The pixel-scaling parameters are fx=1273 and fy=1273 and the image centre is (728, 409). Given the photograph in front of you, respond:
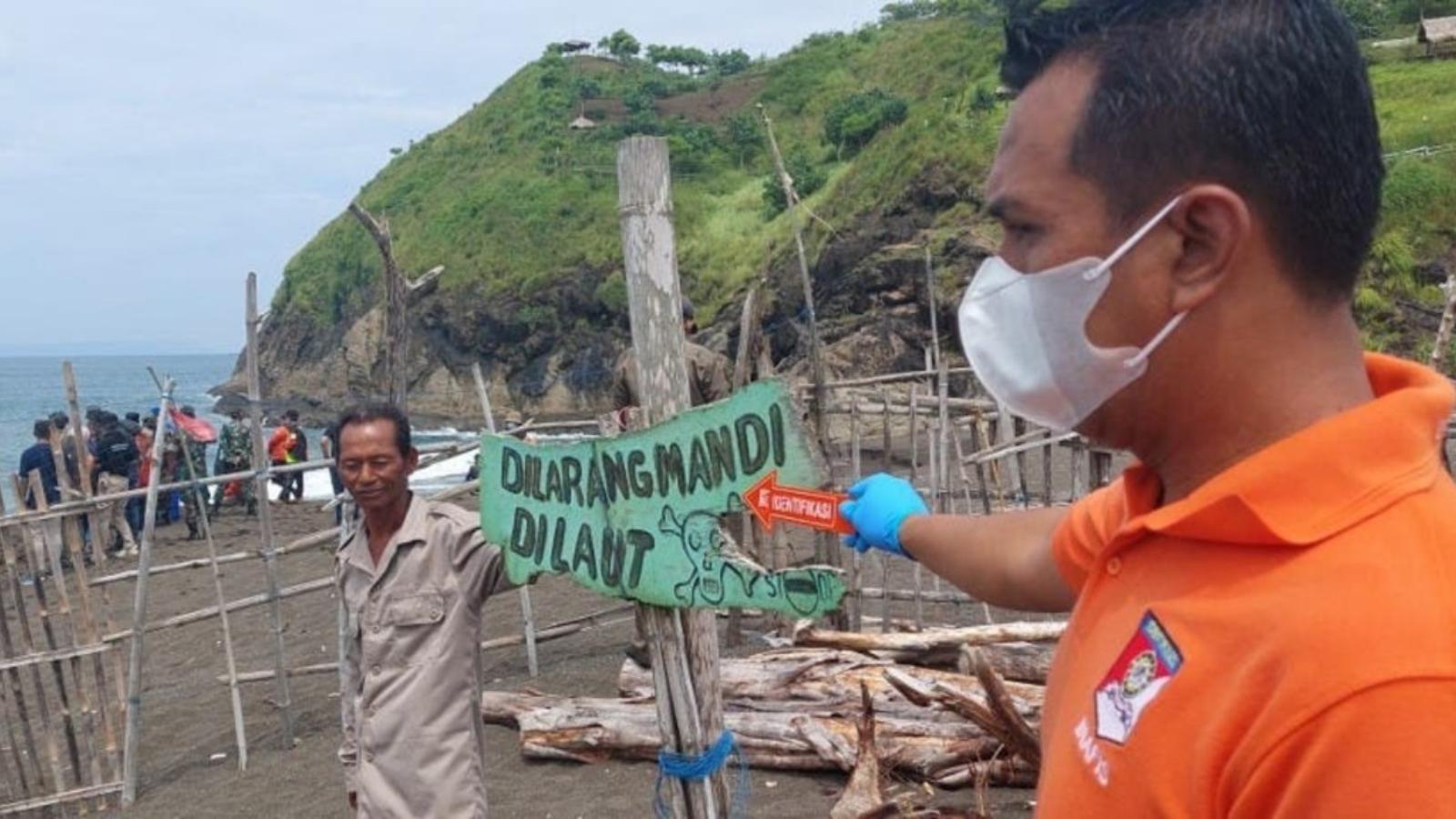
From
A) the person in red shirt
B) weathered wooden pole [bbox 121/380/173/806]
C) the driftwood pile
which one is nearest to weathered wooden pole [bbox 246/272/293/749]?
weathered wooden pole [bbox 121/380/173/806]

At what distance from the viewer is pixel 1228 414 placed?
40.0 inches

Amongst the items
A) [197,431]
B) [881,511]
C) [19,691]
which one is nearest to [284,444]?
[197,431]

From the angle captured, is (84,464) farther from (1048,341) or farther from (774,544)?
(1048,341)

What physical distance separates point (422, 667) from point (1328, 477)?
251 centimetres

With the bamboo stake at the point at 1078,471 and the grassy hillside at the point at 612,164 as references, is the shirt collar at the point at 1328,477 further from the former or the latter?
the grassy hillside at the point at 612,164

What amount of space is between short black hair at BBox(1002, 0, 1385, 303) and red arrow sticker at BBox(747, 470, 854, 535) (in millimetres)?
1058

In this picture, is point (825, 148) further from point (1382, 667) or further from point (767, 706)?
point (1382, 667)

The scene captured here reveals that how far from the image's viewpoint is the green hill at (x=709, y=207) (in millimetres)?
24312

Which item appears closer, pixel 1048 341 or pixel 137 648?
pixel 1048 341

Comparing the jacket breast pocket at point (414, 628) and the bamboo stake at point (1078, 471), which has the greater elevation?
the jacket breast pocket at point (414, 628)

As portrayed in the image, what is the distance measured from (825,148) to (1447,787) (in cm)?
4438

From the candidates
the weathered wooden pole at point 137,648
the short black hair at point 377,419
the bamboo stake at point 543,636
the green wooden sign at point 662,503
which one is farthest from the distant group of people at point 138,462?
the green wooden sign at point 662,503

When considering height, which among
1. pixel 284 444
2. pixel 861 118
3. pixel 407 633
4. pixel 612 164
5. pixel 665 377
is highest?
pixel 612 164

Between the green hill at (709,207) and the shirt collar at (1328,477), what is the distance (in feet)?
61.5
